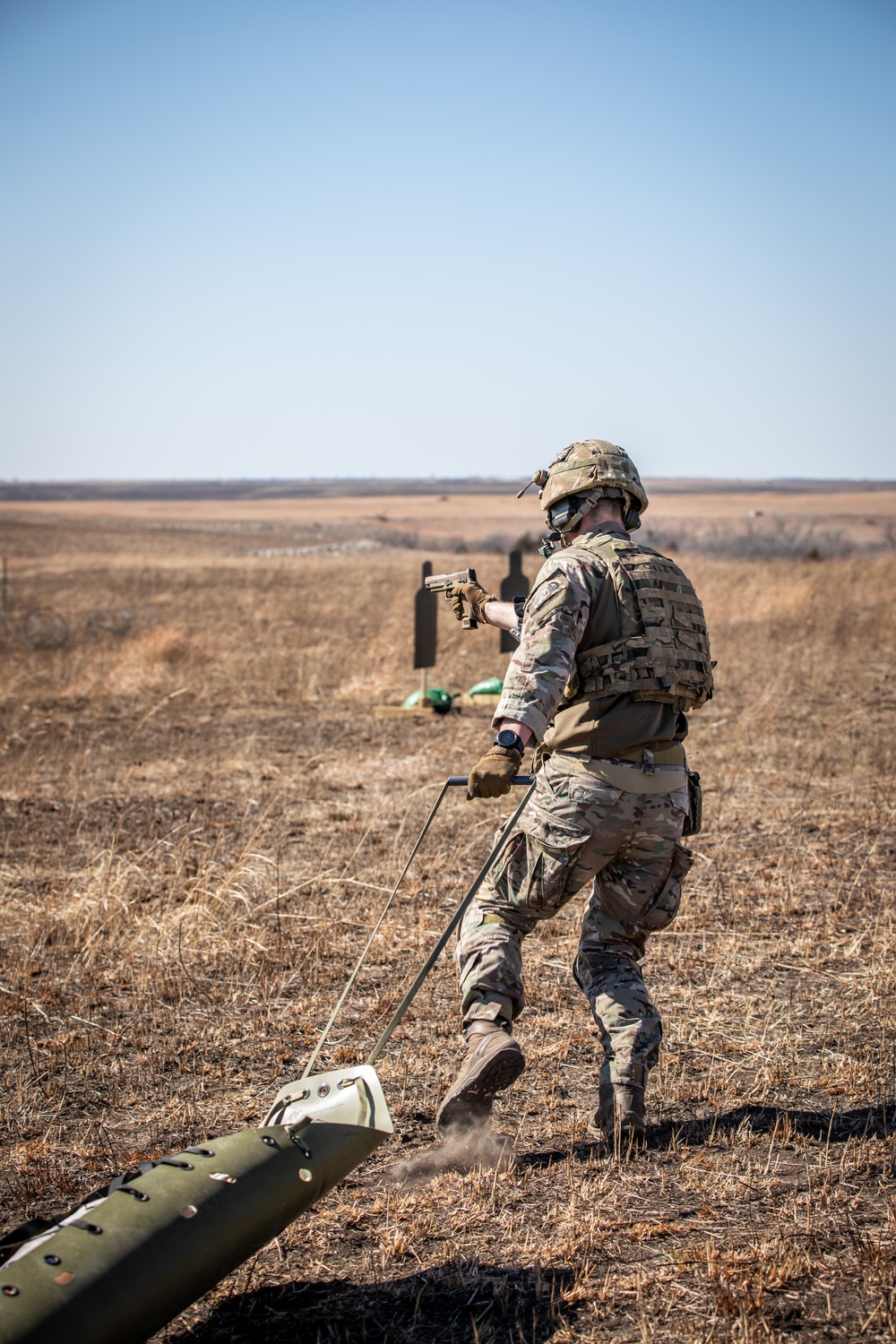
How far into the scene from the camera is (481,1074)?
3074mm

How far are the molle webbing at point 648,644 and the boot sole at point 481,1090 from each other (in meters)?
1.07

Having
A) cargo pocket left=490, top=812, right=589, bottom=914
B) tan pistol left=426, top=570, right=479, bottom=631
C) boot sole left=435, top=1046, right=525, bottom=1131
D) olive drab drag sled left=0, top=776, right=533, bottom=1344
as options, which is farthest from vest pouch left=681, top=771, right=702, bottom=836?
olive drab drag sled left=0, top=776, right=533, bottom=1344

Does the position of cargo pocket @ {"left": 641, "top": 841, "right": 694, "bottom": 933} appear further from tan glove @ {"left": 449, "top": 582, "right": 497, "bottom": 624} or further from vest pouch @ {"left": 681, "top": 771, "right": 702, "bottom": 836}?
tan glove @ {"left": 449, "top": 582, "right": 497, "bottom": 624}

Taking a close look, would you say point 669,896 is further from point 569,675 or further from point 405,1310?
point 405,1310

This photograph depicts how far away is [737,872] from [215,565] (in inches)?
1085

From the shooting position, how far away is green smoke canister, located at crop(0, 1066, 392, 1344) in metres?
2.04

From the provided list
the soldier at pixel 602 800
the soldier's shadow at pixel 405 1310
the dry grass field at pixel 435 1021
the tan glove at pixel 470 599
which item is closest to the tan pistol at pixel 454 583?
the tan glove at pixel 470 599

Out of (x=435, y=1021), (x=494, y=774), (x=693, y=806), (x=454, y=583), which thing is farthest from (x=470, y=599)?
(x=435, y=1021)

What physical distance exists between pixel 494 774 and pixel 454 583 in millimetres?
1615

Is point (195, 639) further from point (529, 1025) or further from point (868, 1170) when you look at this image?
point (868, 1170)

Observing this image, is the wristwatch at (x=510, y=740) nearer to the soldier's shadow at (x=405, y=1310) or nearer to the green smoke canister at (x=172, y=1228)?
the green smoke canister at (x=172, y=1228)

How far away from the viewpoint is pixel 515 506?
112188mm

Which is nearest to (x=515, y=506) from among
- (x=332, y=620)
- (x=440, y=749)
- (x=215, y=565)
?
(x=215, y=565)

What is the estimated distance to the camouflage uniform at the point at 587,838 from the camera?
321 cm
